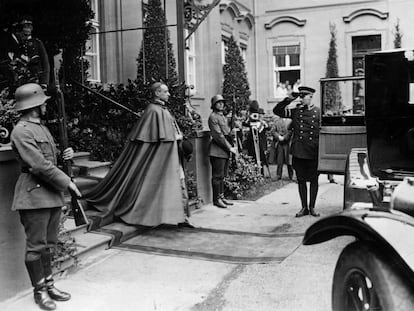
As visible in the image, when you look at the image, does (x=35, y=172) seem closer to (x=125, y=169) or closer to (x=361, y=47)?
(x=125, y=169)

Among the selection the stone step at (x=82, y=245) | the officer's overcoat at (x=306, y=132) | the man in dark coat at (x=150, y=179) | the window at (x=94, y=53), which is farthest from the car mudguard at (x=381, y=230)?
the window at (x=94, y=53)

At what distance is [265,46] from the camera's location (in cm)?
2064

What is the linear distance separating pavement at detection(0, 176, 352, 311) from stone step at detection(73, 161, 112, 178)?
270 centimetres

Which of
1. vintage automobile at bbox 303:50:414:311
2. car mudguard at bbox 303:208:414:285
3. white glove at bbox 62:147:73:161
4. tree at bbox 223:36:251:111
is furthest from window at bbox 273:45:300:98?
car mudguard at bbox 303:208:414:285

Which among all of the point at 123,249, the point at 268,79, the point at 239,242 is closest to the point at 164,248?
the point at 123,249

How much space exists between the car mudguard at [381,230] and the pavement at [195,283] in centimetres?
136

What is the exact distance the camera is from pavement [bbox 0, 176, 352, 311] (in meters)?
4.50

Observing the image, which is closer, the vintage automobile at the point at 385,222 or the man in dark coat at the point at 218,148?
the vintage automobile at the point at 385,222

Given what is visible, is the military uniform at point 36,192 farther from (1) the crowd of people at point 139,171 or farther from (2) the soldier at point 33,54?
(2) the soldier at point 33,54

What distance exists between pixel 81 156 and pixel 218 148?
7.63 feet

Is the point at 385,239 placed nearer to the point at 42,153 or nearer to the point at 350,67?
the point at 42,153

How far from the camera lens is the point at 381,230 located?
9.58ft

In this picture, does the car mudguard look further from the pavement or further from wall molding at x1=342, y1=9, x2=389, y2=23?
wall molding at x1=342, y1=9, x2=389, y2=23

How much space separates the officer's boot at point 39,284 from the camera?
4.32 metres
